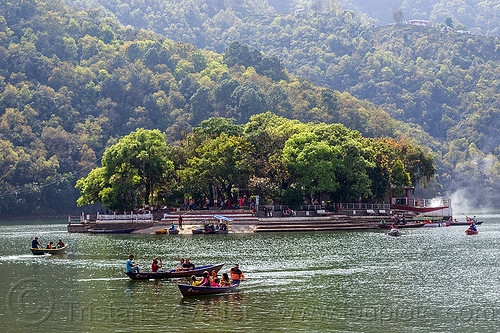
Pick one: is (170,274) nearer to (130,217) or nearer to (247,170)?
(130,217)

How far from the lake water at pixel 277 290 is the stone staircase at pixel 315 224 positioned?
1639cm

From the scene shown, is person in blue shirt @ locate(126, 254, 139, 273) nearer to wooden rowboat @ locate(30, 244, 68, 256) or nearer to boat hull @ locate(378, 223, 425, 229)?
wooden rowboat @ locate(30, 244, 68, 256)

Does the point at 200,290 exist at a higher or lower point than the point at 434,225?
lower

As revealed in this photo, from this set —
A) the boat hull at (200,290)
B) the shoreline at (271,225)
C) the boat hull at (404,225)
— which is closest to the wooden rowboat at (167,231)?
the shoreline at (271,225)

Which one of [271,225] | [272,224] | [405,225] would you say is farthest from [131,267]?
[405,225]

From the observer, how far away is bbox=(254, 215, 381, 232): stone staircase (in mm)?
92625

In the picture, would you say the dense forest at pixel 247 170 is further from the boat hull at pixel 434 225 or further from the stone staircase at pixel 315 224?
the boat hull at pixel 434 225

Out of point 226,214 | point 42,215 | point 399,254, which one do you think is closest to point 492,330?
point 399,254

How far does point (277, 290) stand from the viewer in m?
46.2

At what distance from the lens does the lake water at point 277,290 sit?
3747cm

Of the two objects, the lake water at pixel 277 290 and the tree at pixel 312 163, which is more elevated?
the tree at pixel 312 163

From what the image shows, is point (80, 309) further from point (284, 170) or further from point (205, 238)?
point (284, 170)

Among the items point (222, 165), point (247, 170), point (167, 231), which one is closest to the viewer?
point (167, 231)

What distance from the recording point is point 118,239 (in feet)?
279
